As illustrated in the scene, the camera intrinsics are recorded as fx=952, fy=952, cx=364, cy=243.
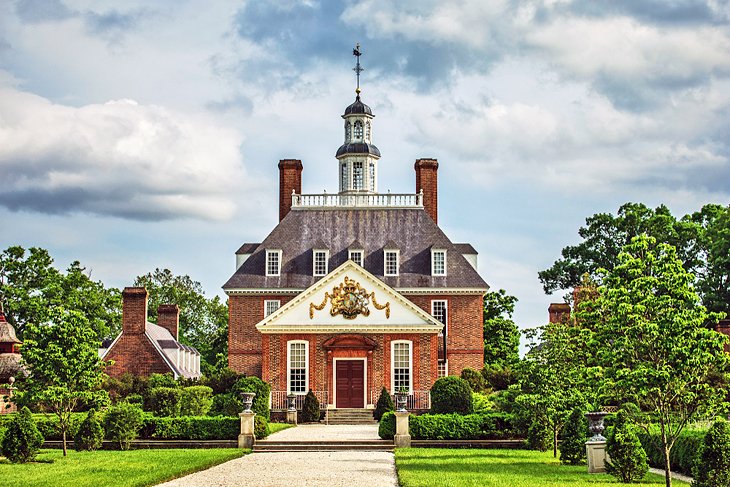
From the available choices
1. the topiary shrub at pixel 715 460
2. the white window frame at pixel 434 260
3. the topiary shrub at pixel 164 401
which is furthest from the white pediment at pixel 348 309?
the topiary shrub at pixel 715 460

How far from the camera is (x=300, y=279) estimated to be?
49.4m

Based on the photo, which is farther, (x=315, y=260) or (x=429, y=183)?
(x=429, y=183)

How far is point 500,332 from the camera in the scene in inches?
2224

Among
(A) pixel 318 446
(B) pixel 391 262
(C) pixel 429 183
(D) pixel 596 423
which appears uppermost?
(C) pixel 429 183

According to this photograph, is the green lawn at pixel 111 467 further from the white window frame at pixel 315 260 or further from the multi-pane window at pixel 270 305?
the white window frame at pixel 315 260

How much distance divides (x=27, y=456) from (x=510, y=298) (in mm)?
38108

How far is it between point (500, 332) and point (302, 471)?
117 feet

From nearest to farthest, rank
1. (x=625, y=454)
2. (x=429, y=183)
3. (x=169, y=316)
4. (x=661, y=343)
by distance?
(x=661, y=343), (x=625, y=454), (x=429, y=183), (x=169, y=316)

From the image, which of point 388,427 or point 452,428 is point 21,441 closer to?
point 388,427

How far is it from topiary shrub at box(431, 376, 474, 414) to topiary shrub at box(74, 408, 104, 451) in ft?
46.1

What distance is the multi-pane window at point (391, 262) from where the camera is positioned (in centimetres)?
4938

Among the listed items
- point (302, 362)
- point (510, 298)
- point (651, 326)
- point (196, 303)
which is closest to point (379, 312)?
point (302, 362)

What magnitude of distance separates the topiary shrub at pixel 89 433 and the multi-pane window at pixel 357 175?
95.5ft

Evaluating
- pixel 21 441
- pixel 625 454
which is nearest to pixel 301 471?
pixel 625 454
